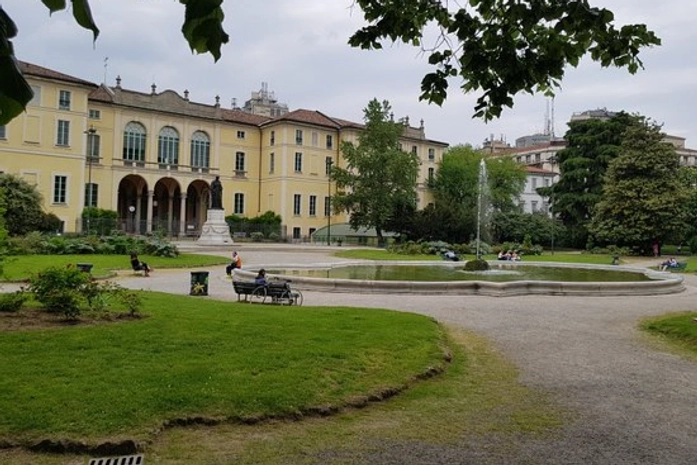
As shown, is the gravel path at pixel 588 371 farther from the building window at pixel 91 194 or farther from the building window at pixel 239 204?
the building window at pixel 239 204

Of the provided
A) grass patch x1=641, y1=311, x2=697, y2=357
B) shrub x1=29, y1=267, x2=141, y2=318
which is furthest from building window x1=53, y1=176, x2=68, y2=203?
grass patch x1=641, y1=311, x2=697, y2=357

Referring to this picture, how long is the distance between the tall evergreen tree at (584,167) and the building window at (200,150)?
117ft

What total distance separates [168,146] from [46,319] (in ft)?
167

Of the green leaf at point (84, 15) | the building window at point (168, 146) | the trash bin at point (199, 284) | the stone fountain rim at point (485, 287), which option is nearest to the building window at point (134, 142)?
the building window at point (168, 146)

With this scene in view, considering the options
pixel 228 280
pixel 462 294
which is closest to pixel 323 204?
pixel 228 280

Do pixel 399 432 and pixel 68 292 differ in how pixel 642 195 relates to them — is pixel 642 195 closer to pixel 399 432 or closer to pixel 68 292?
pixel 68 292

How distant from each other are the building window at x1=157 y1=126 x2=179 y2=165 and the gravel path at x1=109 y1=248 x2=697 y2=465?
1693 inches

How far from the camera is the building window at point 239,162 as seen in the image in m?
63.0

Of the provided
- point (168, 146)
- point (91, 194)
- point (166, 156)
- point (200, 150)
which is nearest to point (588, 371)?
point (91, 194)

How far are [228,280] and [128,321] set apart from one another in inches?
476

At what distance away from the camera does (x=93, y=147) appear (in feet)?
174

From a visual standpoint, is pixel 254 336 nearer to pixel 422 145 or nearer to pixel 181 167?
pixel 181 167

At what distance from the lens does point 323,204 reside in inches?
2547

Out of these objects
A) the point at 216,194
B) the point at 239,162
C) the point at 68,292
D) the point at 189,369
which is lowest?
the point at 189,369
